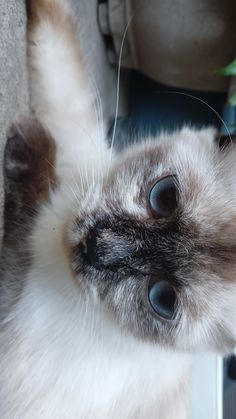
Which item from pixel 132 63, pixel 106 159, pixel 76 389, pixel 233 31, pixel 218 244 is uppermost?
pixel 132 63

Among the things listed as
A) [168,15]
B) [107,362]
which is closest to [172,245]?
[107,362]

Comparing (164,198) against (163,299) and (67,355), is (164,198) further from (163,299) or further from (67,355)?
(67,355)

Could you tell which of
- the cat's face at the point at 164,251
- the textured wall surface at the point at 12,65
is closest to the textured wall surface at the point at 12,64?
the textured wall surface at the point at 12,65

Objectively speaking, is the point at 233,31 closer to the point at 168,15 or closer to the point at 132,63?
the point at 168,15

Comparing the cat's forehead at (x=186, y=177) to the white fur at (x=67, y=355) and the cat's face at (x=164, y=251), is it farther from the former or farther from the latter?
the white fur at (x=67, y=355)

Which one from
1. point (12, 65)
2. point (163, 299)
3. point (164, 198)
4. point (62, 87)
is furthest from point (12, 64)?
point (163, 299)

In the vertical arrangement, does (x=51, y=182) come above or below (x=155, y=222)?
above

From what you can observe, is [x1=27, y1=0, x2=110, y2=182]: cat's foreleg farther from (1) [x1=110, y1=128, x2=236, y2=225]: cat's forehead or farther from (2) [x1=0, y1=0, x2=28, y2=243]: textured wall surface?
(1) [x1=110, y1=128, x2=236, y2=225]: cat's forehead
